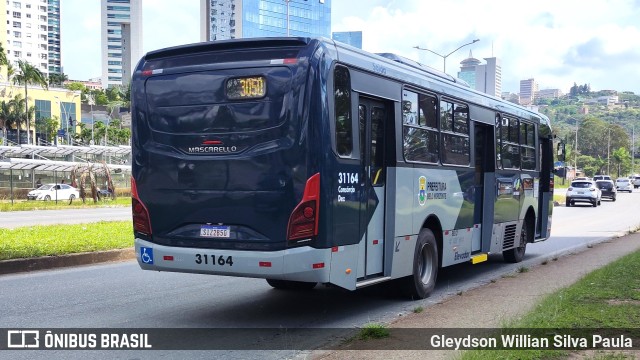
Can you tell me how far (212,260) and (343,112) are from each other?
2287mm

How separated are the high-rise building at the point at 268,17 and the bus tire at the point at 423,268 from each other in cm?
14639

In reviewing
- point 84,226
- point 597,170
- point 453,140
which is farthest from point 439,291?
point 597,170

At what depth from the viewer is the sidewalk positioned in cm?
677

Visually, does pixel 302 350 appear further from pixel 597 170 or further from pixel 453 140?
pixel 597 170

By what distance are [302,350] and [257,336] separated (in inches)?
29.8

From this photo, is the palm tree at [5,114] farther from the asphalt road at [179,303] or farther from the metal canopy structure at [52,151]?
the asphalt road at [179,303]

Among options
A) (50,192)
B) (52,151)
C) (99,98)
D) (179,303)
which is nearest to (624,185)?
(52,151)

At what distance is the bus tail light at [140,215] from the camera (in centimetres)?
867

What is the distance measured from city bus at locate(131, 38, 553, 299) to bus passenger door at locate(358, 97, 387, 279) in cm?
3

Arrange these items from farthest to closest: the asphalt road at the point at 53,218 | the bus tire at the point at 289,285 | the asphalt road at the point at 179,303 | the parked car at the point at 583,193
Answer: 1. the parked car at the point at 583,193
2. the asphalt road at the point at 53,218
3. the bus tire at the point at 289,285
4. the asphalt road at the point at 179,303

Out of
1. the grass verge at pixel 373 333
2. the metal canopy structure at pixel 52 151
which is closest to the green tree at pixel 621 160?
the metal canopy structure at pixel 52 151

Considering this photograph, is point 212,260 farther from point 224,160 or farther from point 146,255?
point 224,160

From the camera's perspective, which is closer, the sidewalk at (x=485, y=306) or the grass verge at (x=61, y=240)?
the sidewalk at (x=485, y=306)

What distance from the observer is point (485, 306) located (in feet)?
31.1
